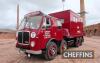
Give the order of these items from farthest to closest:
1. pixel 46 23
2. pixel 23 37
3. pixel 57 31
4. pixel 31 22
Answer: pixel 57 31 → pixel 31 22 → pixel 46 23 → pixel 23 37

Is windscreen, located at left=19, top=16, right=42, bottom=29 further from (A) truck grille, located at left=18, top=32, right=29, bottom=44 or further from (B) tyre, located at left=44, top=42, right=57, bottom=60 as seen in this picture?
(B) tyre, located at left=44, top=42, right=57, bottom=60

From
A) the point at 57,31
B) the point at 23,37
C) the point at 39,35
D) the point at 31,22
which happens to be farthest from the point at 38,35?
the point at 57,31

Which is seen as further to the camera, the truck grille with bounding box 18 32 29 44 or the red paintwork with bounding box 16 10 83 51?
the truck grille with bounding box 18 32 29 44

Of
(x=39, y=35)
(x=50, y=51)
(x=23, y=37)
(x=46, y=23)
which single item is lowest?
(x=50, y=51)

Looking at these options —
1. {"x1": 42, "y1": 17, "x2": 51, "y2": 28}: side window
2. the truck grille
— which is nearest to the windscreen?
{"x1": 42, "y1": 17, "x2": 51, "y2": 28}: side window

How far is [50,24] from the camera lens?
9758 mm

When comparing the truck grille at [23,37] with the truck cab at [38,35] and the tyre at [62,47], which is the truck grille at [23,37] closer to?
the truck cab at [38,35]

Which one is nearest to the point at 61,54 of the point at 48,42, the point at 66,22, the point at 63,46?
the point at 63,46

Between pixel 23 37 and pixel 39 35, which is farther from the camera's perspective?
pixel 23 37

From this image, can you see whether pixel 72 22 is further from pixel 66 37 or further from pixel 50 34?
pixel 50 34

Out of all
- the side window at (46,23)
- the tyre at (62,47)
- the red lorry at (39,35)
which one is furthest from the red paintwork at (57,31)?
the tyre at (62,47)

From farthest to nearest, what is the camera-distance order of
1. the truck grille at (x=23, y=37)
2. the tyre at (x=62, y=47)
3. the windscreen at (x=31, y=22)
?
the tyre at (x=62, y=47) < the windscreen at (x=31, y=22) < the truck grille at (x=23, y=37)

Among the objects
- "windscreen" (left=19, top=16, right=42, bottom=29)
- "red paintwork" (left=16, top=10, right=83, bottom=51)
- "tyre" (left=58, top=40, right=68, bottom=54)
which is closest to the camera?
"red paintwork" (left=16, top=10, right=83, bottom=51)

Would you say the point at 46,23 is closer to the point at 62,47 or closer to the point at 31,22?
the point at 31,22
